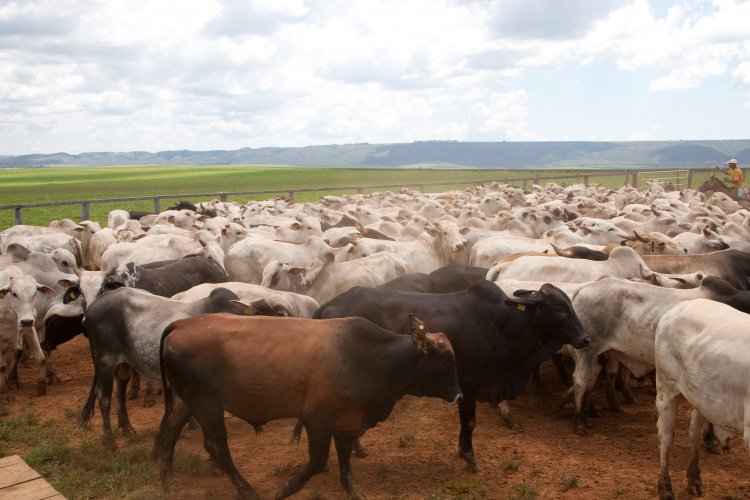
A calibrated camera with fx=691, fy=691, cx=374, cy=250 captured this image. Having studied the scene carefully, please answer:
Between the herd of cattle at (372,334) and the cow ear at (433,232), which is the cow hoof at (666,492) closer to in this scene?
the herd of cattle at (372,334)

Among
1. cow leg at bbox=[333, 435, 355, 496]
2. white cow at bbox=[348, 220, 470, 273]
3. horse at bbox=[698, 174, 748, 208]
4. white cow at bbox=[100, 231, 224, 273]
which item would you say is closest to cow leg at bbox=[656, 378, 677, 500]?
cow leg at bbox=[333, 435, 355, 496]

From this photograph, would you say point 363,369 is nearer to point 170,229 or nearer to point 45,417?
point 45,417

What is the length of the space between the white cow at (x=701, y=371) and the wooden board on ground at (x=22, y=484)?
14.9 feet

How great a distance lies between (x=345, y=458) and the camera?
236 inches

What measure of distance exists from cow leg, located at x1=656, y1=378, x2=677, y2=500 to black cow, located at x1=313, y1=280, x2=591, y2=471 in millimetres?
1137

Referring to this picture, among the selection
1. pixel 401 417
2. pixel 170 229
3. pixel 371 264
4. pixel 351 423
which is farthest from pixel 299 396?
pixel 170 229

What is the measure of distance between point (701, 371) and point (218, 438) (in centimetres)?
392

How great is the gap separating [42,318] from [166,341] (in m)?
5.18

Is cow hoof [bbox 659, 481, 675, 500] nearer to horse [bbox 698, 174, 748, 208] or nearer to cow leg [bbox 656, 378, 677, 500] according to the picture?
cow leg [bbox 656, 378, 677, 500]

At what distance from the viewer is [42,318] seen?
1002cm

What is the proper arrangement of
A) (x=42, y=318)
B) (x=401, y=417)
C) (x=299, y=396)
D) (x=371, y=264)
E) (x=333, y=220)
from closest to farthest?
(x=299, y=396), (x=401, y=417), (x=42, y=318), (x=371, y=264), (x=333, y=220)

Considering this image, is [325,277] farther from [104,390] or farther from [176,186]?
[176,186]

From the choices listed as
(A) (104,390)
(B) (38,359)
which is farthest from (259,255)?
(A) (104,390)

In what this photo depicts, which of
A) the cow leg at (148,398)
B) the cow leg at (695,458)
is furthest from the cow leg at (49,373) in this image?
the cow leg at (695,458)
